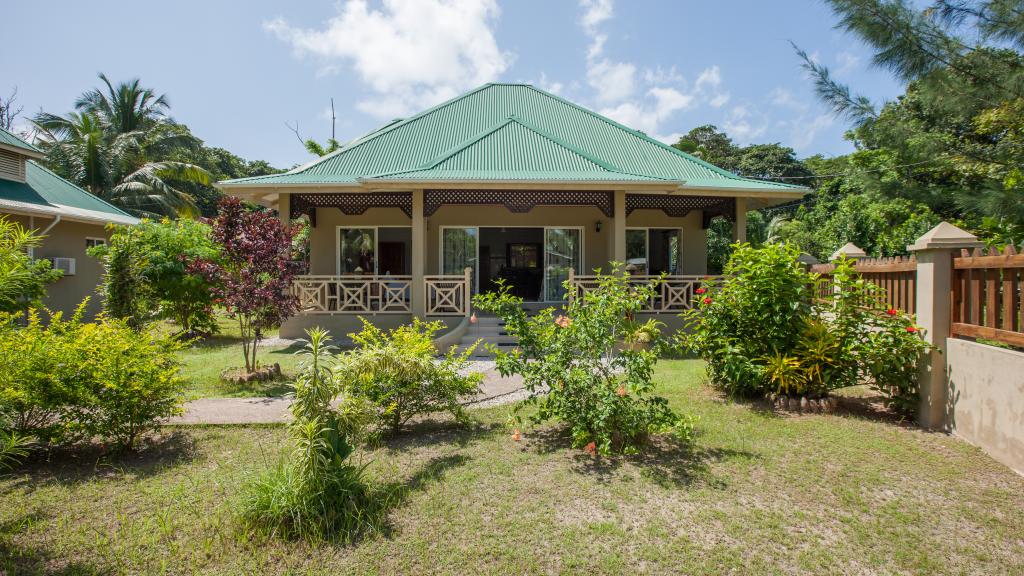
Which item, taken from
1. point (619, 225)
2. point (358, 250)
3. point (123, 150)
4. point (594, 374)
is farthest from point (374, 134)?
point (123, 150)

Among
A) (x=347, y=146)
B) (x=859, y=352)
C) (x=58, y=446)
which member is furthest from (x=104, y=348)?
(x=347, y=146)

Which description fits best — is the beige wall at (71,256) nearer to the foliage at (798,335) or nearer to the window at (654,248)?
the window at (654,248)

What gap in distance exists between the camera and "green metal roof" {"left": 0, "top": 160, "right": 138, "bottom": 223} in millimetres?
13156

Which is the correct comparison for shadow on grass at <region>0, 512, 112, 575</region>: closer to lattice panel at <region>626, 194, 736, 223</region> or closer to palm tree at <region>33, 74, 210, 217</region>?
lattice panel at <region>626, 194, 736, 223</region>

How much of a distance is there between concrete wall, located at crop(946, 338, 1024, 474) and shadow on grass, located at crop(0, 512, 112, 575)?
6484 mm

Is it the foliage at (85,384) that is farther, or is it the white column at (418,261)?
the white column at (418,261)

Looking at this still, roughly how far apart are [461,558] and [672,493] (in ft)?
5.34

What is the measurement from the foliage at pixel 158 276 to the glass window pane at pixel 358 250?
126 inches

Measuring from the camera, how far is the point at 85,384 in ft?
14.4

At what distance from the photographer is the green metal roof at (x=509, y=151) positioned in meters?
11.0

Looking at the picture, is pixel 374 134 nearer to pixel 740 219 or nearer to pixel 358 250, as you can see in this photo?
pixel 358 250

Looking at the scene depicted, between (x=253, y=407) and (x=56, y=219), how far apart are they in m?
12.1

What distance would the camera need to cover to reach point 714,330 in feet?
20.5

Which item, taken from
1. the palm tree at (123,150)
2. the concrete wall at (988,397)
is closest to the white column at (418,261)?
the concrete wall at (988,397)
